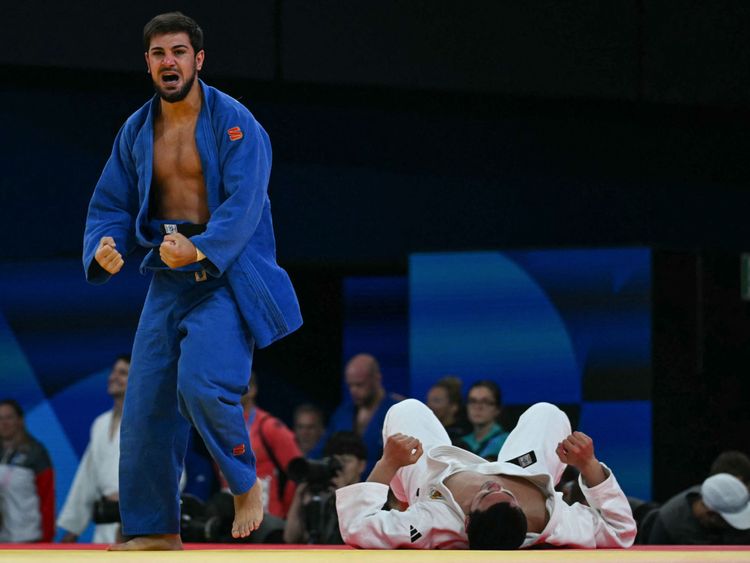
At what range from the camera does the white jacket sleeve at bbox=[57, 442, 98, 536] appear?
6309 millimetres

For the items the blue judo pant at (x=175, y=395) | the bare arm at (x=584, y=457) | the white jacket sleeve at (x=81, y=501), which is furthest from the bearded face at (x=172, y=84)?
the white jacket sleeve at (x=81, y=501)

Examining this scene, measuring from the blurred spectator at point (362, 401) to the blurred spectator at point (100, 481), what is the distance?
981 mm

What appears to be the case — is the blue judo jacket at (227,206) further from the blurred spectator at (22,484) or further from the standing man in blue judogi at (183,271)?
the blurred spectator at (22,484)

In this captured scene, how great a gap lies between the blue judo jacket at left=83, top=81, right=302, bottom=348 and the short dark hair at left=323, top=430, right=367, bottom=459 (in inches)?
93.3

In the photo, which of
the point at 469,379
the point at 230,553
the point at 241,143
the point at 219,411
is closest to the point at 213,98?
the point at 241,143

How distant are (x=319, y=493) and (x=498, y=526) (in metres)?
2.08

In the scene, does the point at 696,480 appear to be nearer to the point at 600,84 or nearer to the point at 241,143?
the point at 600,84

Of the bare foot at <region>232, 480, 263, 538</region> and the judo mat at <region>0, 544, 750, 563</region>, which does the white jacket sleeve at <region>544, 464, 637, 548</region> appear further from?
the bare foot at <region>232, 480, 263, 538</region>

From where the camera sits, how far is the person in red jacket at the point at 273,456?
625 centimetres

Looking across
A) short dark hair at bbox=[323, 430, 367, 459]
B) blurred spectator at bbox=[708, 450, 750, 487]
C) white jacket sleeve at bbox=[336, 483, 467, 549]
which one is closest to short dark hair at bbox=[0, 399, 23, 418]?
short dark hair at bbox=[323, 430, 367, 459]

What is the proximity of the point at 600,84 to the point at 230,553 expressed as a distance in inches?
177

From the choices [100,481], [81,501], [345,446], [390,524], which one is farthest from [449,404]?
[390,524]

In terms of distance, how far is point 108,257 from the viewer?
3.53 meters

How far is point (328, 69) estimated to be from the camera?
7.08 m
